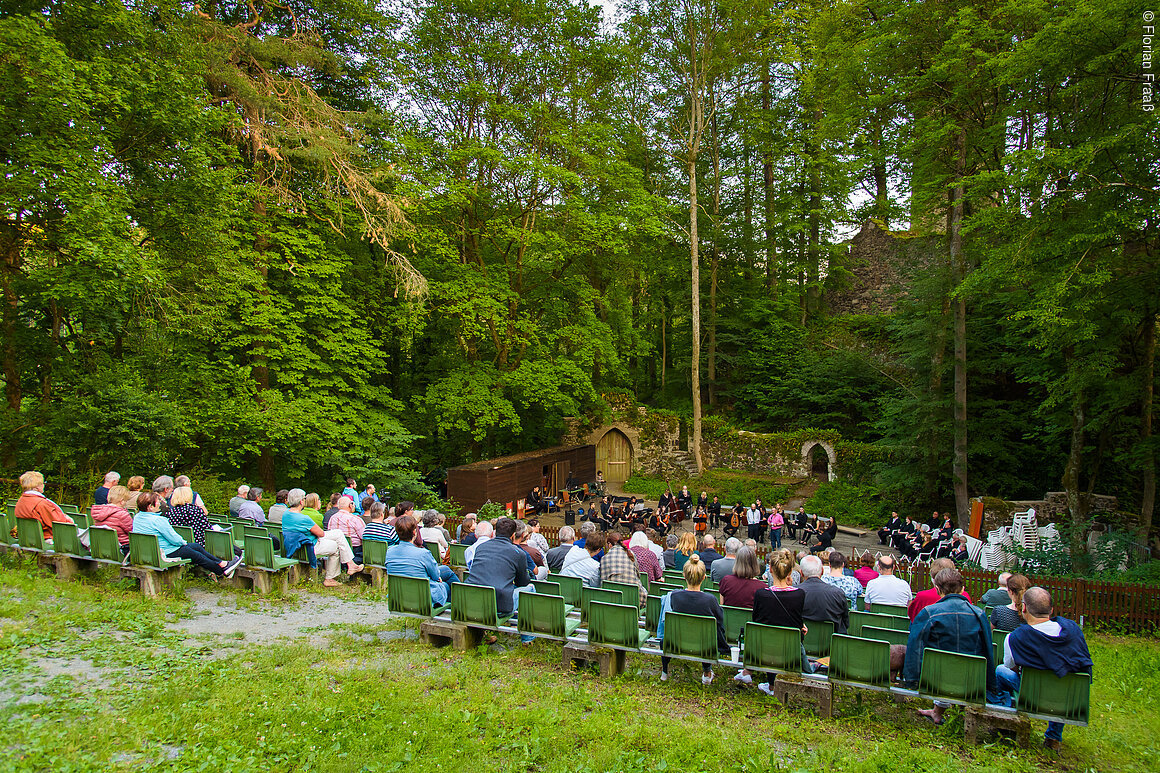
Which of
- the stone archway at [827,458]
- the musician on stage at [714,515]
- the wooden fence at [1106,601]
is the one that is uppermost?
the stone archway at [827,458]

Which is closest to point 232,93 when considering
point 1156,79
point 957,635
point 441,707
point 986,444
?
point 441,707

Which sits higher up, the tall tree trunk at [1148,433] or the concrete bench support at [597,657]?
the tall tree trunk at [1148,433]

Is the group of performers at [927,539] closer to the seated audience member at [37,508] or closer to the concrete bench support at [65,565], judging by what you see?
the concrete bench support at [65,565]

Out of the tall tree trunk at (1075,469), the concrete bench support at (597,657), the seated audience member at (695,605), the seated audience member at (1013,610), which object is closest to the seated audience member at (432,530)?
the concrete bench support at (597,657)

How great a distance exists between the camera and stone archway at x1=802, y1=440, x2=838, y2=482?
20.2 meters

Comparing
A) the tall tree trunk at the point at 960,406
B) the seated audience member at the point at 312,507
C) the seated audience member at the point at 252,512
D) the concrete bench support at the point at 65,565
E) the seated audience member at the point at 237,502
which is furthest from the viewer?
the tall tree trunk at the point at 960,406

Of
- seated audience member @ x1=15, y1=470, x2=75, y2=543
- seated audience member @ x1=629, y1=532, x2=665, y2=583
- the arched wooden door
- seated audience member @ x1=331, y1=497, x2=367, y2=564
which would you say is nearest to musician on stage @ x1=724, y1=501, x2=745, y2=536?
the arched wooden door

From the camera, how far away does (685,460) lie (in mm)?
23141

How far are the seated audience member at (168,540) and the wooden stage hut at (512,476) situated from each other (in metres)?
8.99

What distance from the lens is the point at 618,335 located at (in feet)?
78.5

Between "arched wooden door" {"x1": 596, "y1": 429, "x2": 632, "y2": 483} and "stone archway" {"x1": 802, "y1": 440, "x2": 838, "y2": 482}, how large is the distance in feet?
21.8

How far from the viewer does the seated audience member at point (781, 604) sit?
183 inches

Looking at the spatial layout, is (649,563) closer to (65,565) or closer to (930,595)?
(930,595)

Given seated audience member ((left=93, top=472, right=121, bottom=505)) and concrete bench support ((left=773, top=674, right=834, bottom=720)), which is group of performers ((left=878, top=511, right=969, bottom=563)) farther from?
seated audience member ((left=93, top=472, right=121, bottom=505))
